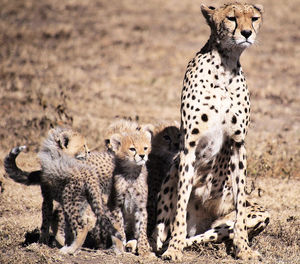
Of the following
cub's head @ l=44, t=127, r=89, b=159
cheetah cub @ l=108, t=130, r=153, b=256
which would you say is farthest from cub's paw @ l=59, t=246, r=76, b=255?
cub's head @ l=44, t=127, r=89, b=159

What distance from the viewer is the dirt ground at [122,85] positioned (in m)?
5.15

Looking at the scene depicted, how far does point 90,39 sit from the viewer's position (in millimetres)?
13859

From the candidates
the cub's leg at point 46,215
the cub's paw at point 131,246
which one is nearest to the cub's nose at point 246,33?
the cub's paw at point 131,246

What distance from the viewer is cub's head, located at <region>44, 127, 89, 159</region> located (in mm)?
4902

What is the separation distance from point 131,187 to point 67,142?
25.1 inches

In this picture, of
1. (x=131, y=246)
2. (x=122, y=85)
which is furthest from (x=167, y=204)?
(x=122, y=85)

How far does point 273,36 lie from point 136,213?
10.8 metres

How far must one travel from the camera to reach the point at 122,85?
1103 centimetres

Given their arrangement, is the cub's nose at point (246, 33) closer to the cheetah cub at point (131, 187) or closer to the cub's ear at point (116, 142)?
the cheetah cub at point (131, 187)

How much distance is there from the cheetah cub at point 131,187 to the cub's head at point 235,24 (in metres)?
0.97

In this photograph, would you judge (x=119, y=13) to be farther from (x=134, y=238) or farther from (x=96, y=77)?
(x=134, y=238)

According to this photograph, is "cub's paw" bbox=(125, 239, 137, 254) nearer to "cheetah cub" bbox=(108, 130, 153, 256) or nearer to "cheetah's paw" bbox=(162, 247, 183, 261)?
"cheetah cub" bbox=(108, 130, 153, 256)

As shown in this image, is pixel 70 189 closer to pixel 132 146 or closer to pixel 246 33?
pixel 132 146

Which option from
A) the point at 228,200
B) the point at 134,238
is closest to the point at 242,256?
the point at 228,200
